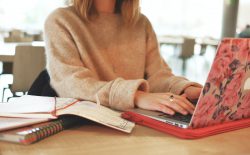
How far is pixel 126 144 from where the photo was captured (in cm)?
73

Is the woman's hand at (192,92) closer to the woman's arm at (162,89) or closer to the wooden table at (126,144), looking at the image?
the woman's arm at (162,89)

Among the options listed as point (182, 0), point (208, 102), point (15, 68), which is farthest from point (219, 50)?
point (182, 0)

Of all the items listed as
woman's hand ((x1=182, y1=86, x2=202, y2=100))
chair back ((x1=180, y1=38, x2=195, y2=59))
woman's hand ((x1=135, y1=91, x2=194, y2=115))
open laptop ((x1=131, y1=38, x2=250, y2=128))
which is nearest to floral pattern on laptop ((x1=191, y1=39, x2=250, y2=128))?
open laptop ((x1=131, y1=38, x2=250, y2=128))

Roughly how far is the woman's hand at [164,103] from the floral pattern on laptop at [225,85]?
0.10 meters

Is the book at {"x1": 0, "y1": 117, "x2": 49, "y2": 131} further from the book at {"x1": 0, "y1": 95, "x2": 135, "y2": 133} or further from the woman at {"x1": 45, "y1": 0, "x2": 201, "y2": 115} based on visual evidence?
the woman at {"x1": 45, "y1": 0, "x2": 201, "y2": 115}

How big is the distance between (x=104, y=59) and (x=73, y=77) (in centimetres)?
26

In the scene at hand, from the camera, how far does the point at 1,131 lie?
29.2 inches

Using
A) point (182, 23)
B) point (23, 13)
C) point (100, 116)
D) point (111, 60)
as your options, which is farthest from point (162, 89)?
point (182, 23)

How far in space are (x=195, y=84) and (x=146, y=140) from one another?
0.45 metres

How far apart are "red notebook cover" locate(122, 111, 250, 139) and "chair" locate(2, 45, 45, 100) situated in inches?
73.9

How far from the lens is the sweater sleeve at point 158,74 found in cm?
121

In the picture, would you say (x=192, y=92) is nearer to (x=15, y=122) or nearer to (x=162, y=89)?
(x=162, y=89)

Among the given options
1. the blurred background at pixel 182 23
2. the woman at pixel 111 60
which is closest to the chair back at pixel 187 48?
the blurred background at pixel 182 23

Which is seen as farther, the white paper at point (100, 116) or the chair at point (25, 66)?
the chair at point (25, 66)
